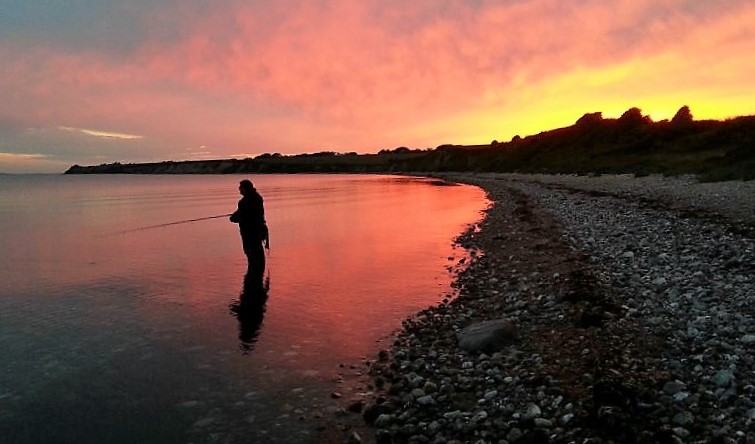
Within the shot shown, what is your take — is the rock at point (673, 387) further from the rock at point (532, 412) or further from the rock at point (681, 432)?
the rock at point (532, 412)

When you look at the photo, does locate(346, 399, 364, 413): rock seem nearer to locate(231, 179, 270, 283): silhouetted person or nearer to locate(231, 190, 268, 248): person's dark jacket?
locate(231, 179, 270, 283): silhouetted person

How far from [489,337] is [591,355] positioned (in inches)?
73.8

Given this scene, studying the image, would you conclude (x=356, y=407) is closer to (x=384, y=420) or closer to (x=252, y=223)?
(x=384, y=420)

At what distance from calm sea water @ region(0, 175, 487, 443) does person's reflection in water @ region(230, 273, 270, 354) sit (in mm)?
79

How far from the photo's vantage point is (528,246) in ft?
67.6

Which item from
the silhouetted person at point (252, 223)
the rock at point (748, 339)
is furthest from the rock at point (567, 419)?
the silhouetted person at point (252, 223)

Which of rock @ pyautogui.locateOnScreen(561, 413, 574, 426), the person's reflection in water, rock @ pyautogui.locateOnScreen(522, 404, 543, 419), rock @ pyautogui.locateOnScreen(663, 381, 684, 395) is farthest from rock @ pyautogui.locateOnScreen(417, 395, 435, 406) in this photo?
the person's reflection in water

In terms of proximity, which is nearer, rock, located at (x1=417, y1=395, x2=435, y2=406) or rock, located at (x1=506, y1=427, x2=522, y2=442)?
rock, located at (x1=506, y1=427, x2=522, y2=442)

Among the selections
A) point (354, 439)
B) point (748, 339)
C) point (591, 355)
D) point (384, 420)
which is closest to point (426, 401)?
point (384, 420)

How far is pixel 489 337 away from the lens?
32.0 ft

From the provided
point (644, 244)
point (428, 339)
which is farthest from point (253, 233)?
point (644, 244)

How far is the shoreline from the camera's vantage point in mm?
6363

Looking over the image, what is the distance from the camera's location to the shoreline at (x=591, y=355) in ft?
20.9

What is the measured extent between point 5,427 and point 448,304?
9.27 metres
